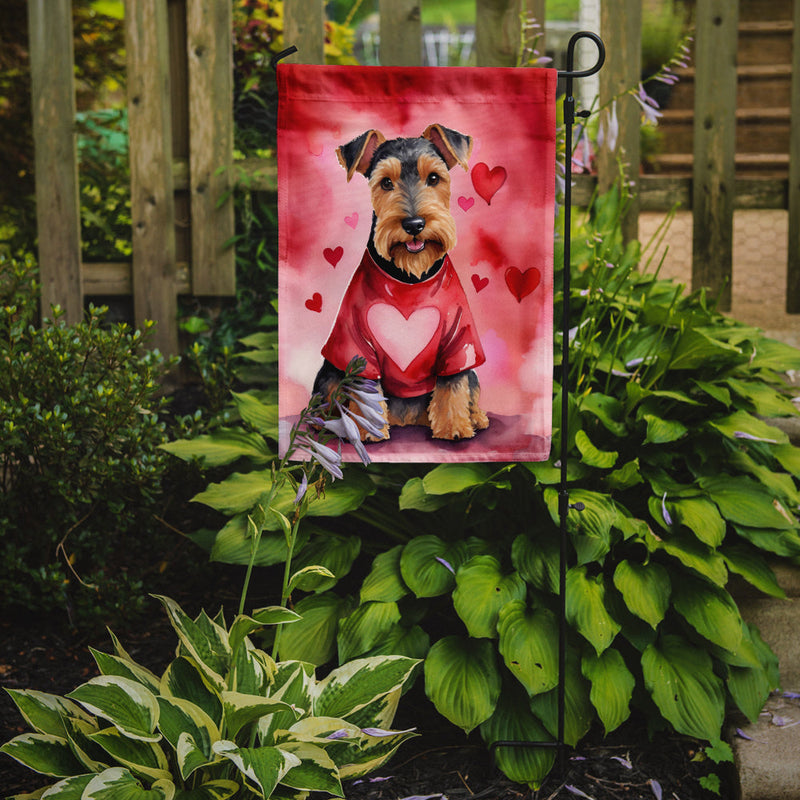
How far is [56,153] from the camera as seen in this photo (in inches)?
135

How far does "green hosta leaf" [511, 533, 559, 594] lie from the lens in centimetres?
210

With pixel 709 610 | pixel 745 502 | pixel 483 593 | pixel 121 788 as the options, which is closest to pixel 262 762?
pixel 121 788

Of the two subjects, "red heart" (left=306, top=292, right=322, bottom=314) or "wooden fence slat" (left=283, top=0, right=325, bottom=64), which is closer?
"red heart" (left=306, top=292, right=322, bottom=314)

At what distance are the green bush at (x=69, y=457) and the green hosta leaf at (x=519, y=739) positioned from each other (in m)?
1.12

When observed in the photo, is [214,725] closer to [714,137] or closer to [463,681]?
[463,681]

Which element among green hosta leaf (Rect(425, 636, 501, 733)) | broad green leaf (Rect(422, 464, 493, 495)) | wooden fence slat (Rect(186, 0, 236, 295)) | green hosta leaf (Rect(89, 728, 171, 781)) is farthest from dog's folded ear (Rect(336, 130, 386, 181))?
wooden fence slat (Rect(186, 0, 236, 295))

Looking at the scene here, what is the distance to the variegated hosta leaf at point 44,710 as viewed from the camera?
5.59 feet

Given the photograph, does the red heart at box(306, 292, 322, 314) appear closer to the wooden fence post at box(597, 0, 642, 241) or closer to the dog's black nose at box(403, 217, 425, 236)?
the dog's black nose at box(403, 217, 425, 236)

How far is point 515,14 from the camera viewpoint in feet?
10.7

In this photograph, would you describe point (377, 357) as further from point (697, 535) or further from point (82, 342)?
point (82, 342)

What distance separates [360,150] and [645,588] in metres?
1.24

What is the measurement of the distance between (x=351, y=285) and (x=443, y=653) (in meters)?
0.90

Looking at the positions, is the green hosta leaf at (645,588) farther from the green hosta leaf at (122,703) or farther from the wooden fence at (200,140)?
the wooden fence at (200,140)

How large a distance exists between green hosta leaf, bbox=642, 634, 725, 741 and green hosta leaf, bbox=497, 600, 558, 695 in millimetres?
233
